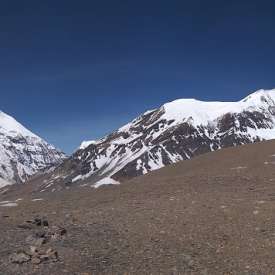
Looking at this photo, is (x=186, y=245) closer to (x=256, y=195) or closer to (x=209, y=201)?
(x=209, y=201)

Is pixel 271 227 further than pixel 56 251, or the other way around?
pixel 271 227

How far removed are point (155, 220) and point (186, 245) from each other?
3.41m

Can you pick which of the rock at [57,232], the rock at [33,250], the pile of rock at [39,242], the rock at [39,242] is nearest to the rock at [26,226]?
the pile of rock at [39,242]

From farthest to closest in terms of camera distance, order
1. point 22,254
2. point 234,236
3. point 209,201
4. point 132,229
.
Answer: point 209,201, point 132,229, point 234,236, point 22,254

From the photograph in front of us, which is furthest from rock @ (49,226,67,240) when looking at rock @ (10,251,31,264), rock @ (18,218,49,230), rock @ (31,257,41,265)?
rock @ (31,257,41,265)

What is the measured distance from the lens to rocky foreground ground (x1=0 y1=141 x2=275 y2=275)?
17.0m

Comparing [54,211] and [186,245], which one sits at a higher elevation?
[54,211]

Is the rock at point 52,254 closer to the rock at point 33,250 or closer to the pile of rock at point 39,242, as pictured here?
the pile of rock at point 39,242

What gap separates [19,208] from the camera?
1089 inches

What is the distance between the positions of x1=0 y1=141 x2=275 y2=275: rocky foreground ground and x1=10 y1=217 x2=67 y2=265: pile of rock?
3cm

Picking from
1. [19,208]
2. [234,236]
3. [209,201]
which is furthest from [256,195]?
[19,208]

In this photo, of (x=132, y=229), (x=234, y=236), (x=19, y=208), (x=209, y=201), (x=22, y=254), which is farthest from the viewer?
(x=19, y=208)

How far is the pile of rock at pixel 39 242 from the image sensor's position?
57.1ft

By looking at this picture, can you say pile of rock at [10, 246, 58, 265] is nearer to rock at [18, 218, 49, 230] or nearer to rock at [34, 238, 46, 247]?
rock at [34, 238, 46, 247]
